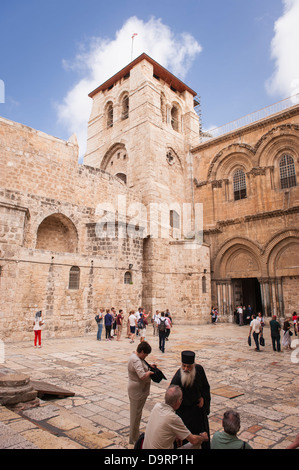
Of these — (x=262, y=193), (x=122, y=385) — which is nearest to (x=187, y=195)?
(x=262, y=193)

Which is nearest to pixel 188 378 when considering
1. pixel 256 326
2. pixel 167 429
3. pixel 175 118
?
pixel 167 429

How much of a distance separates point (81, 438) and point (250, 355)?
22.7 feet

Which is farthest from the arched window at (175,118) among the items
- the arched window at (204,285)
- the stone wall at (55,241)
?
the arched window at (204,285)

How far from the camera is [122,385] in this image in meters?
5.98

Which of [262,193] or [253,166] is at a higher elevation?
[253,166]

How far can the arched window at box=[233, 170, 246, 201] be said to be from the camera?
19.6 m

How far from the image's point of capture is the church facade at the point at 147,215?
12133 millimetres

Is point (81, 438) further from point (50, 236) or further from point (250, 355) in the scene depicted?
point (50, 236)

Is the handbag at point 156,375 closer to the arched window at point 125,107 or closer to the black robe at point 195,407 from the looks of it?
the black robe at point 195,407

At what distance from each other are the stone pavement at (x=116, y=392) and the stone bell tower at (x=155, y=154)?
7.68 m

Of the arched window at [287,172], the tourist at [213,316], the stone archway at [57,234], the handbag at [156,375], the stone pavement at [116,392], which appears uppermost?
the arched window at [287,172]

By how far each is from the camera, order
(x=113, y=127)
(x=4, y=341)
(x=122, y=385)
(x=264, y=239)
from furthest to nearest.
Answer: (x=113, y=127), (x=264, y=239), (x=4, y=341), (x=122, y=385)

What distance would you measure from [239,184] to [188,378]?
60.1ft

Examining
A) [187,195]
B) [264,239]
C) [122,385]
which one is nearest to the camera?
[122,385]
